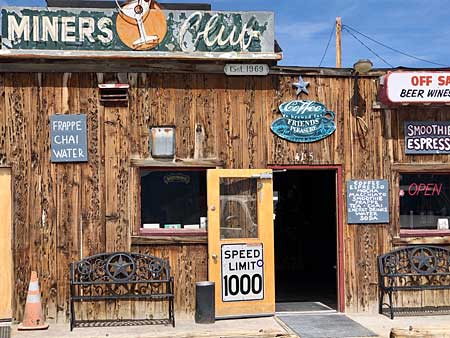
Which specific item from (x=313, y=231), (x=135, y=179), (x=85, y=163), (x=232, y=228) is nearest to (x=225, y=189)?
(x=232, y=228)

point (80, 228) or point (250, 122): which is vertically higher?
point (250, 122)

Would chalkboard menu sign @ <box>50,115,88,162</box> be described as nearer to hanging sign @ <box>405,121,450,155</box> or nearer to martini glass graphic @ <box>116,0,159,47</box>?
martini glass graphic @ <box>116,0,159,47</box>

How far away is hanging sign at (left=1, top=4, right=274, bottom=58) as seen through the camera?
9.08 meters

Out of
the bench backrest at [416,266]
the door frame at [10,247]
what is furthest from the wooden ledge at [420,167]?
the door frame at [10,247]

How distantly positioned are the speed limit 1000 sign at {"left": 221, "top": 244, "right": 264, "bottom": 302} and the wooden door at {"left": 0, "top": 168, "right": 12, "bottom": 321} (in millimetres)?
3049

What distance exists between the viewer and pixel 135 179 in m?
9.40

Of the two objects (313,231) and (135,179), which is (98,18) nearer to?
(135,179)

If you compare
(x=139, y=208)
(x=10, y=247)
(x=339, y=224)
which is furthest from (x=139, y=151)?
(x=339, y=224)

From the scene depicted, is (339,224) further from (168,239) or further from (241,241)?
(168,239)

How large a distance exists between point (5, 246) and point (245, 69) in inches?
169

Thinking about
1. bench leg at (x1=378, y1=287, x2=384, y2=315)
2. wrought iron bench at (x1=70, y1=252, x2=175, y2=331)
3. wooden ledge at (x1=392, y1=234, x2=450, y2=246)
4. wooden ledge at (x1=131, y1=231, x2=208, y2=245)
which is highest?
wooden ledge at (x1=131, y1=231, x2=208, y2=245)

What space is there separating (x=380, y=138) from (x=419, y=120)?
68 cm

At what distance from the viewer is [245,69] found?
962cm

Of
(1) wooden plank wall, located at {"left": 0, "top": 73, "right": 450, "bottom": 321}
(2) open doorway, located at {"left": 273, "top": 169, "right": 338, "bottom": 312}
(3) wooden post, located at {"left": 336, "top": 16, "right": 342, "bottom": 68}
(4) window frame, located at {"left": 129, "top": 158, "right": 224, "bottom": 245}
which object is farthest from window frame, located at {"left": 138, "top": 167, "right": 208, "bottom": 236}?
(3) wooden post, located at {"left": 336, "top": 16, "right": 342, "bottom": 68}
